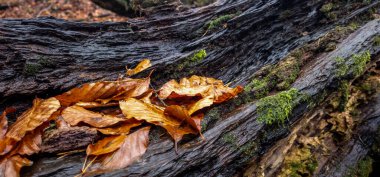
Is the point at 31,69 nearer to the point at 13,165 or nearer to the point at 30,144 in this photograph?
the point at 30,144

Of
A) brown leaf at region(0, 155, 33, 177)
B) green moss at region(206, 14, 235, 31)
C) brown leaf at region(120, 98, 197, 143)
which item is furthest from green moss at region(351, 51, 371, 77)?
brown leaf at region(0, 155, 33, 177)

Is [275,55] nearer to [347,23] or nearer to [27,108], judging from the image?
[347,23]

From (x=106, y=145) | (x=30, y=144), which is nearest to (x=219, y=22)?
(x=106, y=145)

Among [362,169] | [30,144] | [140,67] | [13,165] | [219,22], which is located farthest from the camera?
[219,22]

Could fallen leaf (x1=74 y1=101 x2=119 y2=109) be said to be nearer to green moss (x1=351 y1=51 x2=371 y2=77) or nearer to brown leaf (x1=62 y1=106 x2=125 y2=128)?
brown leaf (x1=62 y1=106 x2=125 y2=128)

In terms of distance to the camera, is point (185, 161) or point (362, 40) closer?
point (185, 161)

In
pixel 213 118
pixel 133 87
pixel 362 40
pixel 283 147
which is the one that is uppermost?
pixel 362 40

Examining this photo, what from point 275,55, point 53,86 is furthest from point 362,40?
point 53,86

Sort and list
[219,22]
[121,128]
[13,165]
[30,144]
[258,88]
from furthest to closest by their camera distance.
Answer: [219,22] → [258,88] → [121,128] → [30,144] → [13,165]
